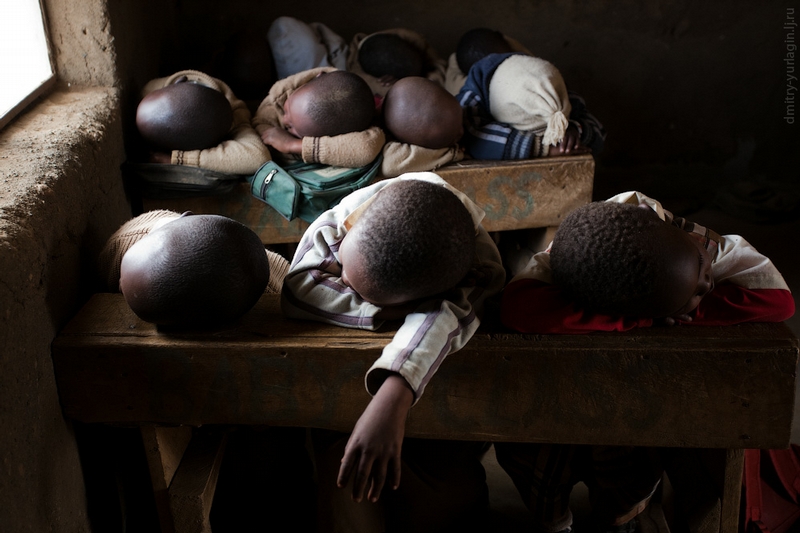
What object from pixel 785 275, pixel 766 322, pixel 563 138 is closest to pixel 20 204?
pixel 766 322

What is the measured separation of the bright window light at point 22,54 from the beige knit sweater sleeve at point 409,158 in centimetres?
119

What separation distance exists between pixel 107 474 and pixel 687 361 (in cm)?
137

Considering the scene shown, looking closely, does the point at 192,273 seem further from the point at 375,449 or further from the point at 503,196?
the point at 503,196

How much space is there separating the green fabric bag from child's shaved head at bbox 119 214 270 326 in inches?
40.2

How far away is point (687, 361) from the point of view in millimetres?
1405

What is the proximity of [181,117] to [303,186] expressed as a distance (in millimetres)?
486

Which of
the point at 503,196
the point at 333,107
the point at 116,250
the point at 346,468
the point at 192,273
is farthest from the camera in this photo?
the point at 503,196

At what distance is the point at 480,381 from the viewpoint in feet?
4.83

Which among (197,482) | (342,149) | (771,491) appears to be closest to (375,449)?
(197,482)

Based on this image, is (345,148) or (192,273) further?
(345,148)

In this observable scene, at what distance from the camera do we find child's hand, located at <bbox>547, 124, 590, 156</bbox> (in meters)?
2.68

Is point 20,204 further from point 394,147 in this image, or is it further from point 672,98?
point 672,98

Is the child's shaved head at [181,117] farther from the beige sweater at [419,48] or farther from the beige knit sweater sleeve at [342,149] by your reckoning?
the beige sweater at [419,48]

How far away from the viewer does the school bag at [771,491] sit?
1.90 metres
